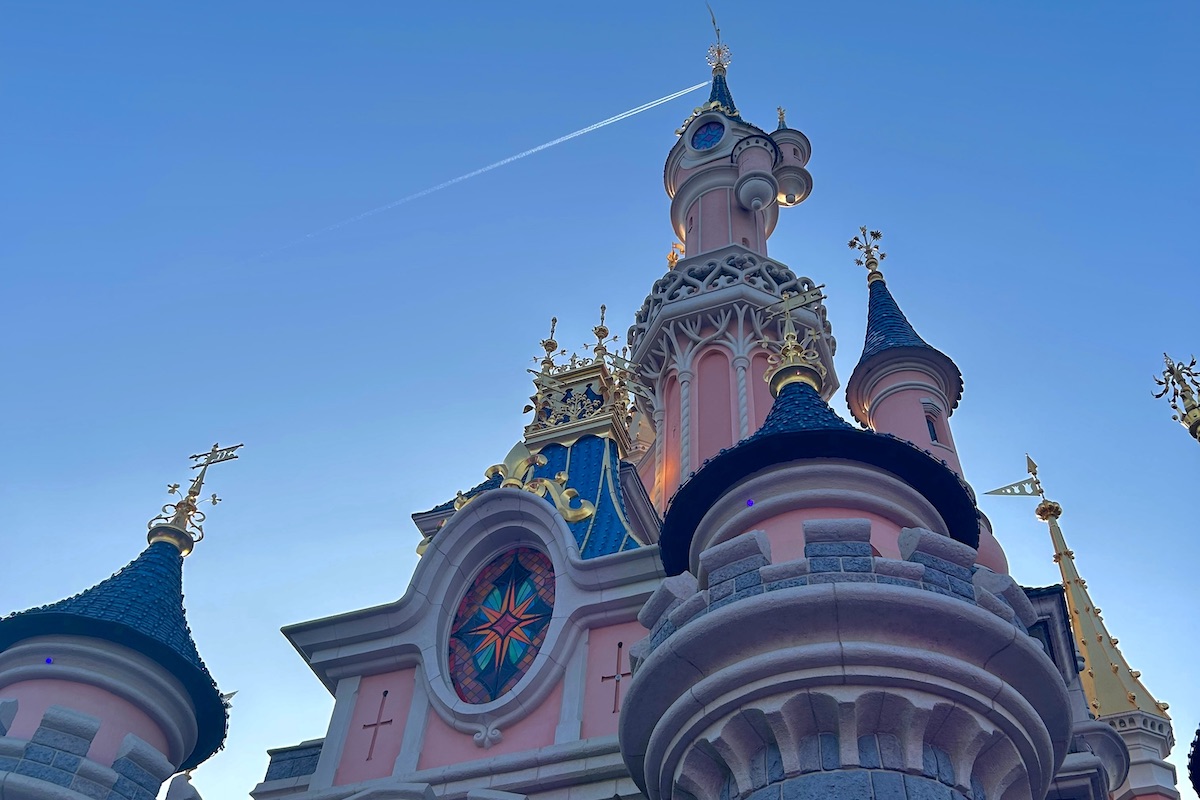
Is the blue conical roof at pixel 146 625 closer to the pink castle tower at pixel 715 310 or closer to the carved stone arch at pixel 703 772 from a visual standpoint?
the carved stone arch at pixel 703 772

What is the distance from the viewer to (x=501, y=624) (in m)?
13.8

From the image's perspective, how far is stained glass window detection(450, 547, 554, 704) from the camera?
1334 cm

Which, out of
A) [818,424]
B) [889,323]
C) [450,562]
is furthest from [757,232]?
[818,424]

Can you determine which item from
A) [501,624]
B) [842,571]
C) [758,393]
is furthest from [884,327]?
[842,571]

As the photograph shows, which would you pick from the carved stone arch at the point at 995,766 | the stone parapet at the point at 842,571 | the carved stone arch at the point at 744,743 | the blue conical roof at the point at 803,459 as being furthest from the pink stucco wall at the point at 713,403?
the carved stone arch at the point at 995,766

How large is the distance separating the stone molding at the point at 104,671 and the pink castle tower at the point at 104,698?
0.01 meters

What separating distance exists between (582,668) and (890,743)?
16.0 ft

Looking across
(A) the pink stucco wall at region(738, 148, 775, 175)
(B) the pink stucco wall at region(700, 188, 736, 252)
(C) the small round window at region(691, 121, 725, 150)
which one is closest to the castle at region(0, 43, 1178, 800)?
(B) the pink stucco wall at region(700, 188, 736, 252)

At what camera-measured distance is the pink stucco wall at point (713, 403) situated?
1834cm

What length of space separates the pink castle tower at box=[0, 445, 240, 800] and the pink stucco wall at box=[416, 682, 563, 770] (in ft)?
7.90

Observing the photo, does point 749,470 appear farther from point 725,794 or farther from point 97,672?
point 97,672

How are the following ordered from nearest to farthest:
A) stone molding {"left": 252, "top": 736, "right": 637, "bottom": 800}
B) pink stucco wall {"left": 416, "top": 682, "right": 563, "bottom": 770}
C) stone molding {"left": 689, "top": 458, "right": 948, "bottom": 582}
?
stone molding {"left": 689, "top": 458, "right": 948, "bottom": 582}
stone molding {"left": 252, "top": 736, "right": 637, "bottom": 800}
pink stucco wall {"left": 416, "top": 682, "right": 563, "bottom": 770}

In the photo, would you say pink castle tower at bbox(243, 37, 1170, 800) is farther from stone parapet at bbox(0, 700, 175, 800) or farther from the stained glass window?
stone parapet at bbox(0, 700, 175, 800)

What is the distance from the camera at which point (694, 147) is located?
2436 cm
